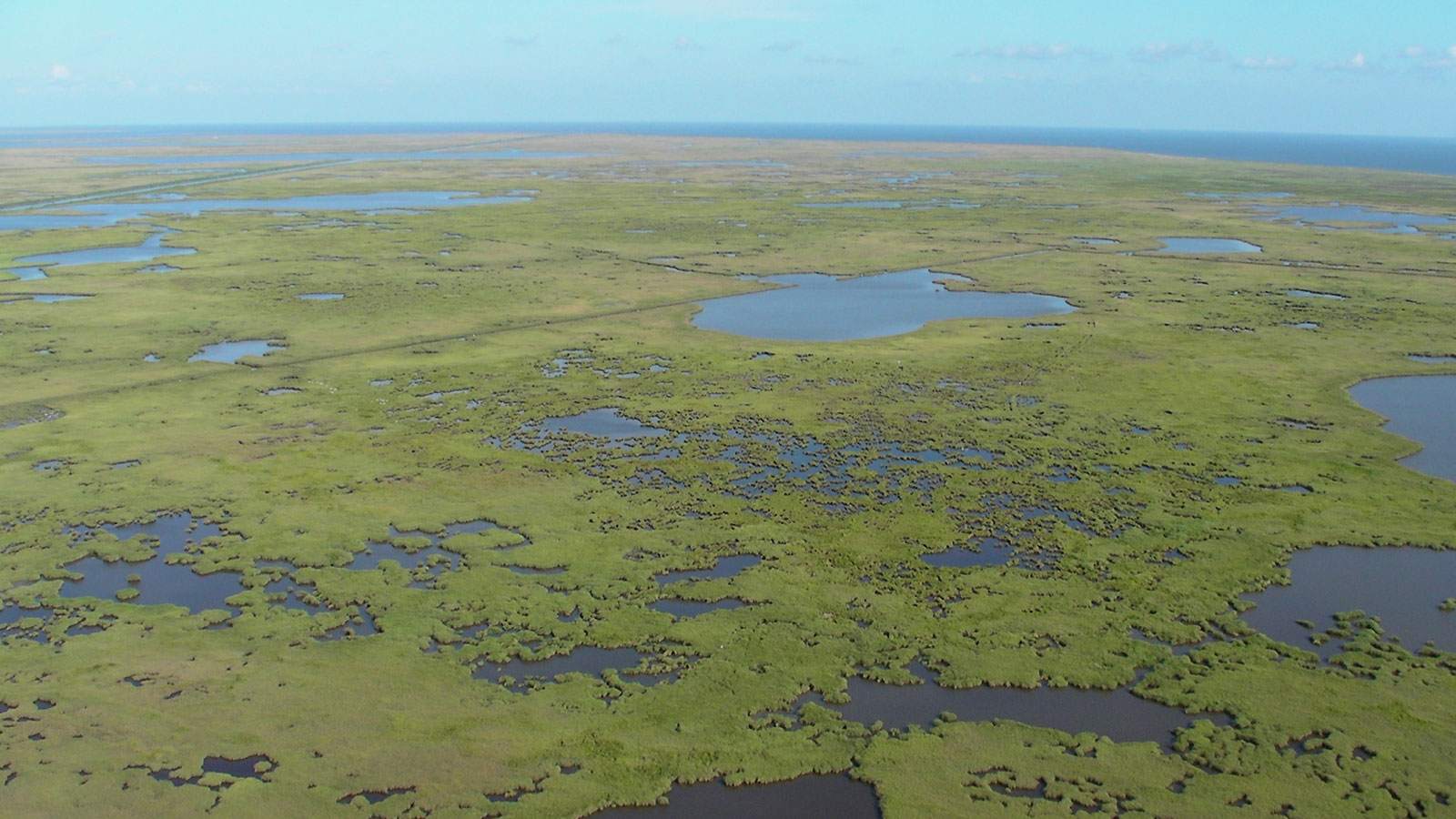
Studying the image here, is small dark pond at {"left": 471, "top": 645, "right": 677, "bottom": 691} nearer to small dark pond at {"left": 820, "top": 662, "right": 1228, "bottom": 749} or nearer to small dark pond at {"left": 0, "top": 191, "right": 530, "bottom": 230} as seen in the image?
small dark pond at {"left": 820, "top": 662, "right": 1228, "bottom": 749}

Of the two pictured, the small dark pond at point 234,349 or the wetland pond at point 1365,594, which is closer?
the wetland pond at point 1365,594

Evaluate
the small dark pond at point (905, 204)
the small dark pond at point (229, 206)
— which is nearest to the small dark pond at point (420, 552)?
the small dark pond at point (229, 206)

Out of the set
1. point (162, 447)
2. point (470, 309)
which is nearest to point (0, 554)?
point (162, 447)

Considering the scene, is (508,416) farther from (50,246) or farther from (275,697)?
(50,246)

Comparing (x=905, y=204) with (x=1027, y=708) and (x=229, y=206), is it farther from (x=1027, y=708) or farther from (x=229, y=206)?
(x=1027, y=708)

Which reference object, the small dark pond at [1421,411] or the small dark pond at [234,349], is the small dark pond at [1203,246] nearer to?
the small dark pond at [1421,411]

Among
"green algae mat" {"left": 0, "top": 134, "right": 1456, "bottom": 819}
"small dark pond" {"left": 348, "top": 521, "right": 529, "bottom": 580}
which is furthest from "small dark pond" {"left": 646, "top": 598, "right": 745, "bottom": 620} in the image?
"small dark pond" {"left": 348, "top": 521, "right": 529, "bottom": 580}

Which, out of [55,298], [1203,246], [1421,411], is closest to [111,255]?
[55,298]
